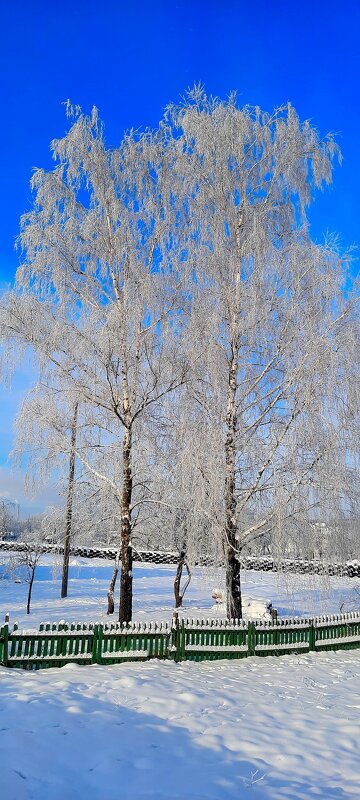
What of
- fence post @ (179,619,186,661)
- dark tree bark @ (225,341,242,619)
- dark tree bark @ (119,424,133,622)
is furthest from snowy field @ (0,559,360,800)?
dark tree bark @ (119,424,133,622)

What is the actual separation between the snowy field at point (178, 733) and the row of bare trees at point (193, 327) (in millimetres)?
3232

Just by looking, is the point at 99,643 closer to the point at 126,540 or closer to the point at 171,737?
the point at 126,540

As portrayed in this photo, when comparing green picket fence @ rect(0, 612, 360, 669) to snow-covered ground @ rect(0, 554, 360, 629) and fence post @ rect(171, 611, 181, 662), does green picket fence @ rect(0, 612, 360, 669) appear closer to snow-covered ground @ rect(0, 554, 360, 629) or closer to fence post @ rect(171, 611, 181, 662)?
fence post @ rect(171, 611, 181, 662)

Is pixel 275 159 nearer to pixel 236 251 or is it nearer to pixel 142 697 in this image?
pixel 236 251

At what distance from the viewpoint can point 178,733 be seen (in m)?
6.57

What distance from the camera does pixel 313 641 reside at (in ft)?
45.3

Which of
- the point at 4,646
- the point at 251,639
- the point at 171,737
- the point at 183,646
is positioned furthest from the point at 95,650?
the point at 171,737

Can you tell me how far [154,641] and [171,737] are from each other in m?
4.78

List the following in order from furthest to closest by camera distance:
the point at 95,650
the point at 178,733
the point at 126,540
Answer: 1. the point at 126,540
2. the point at 95,650
3. the point at 178,733

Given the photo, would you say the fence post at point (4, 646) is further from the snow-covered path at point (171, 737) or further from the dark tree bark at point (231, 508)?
the dark tree bark at point (231, 508)

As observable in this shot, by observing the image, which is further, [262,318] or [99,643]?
[262,318]

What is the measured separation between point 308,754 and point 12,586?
3297 centimetres

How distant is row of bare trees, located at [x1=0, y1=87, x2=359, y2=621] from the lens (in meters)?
11.9

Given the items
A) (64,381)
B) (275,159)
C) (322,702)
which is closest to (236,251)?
(275,159)
